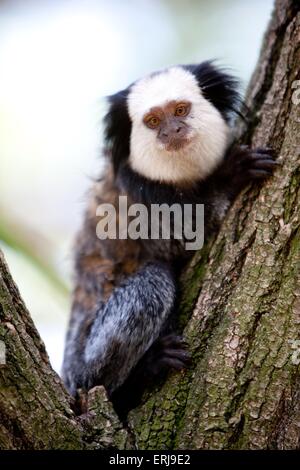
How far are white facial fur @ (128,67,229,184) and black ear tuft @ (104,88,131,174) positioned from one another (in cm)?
10

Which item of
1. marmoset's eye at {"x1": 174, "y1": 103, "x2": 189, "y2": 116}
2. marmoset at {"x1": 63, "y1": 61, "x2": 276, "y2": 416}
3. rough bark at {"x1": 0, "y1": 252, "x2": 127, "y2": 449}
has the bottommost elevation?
rough bark at {"x1": 0, "y1": 252, "x2": 127, "y2": 449}

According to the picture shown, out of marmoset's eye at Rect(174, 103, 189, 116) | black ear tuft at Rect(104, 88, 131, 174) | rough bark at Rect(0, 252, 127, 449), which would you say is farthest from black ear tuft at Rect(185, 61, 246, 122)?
rough bark at Rect(0, 252, 127, 449)

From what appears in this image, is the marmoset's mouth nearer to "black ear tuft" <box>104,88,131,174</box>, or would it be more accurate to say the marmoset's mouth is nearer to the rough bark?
"black ear tuft" <box>104,88,131,174</box>

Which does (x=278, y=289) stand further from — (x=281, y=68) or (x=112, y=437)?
(x=281, y=68)

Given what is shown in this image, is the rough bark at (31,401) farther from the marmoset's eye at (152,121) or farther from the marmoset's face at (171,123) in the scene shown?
the marmoset's eye at (152,121)

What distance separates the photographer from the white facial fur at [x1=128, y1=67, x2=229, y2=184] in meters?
5.57

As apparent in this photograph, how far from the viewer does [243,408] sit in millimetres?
3771

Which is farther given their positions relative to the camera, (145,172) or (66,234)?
(66,234)

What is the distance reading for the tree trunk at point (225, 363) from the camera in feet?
11.8

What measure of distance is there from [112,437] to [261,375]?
1.02m

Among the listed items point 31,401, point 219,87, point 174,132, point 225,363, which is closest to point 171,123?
point 174,132

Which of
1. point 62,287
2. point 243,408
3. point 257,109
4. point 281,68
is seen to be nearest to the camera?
point 243,408

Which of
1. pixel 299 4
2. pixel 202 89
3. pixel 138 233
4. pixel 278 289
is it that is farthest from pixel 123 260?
pixel 299 4

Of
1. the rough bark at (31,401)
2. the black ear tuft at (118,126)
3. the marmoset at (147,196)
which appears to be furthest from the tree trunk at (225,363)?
the black ear tuft at (118,126)
